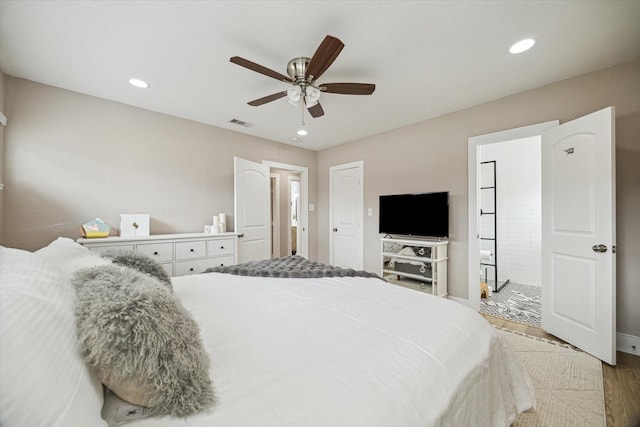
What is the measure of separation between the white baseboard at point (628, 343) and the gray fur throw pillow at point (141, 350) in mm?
3413

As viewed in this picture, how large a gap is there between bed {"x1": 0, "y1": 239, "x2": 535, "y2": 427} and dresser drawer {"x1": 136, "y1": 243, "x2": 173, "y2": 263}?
142 cm

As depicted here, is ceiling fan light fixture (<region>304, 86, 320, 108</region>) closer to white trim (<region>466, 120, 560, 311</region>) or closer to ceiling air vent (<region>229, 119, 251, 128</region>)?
ceiling air vent (<region>229, 119, 251, 128</region>)

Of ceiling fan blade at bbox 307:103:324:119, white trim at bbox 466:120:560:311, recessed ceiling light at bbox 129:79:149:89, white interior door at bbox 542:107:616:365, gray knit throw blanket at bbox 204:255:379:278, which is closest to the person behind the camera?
gray knit throw blanket at bbox 204:255:379:278

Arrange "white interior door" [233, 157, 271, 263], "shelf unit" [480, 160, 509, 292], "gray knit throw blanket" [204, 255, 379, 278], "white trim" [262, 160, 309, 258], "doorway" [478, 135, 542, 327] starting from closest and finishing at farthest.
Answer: "gray knit throw blanket" [204, 255, 379, 278]
"white interior door" [233, 157, 271, 263]
"doorway" [478, 135, 542, 327]
"shelf unit" [480, 160, 509, 292]
"white trim" [262, 160, 309, 258]

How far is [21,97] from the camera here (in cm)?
249

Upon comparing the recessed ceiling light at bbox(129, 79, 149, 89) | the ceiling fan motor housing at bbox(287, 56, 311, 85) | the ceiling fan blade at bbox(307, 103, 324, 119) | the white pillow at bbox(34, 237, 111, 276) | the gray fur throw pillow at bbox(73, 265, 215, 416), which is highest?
the recessed ceiling light at bbox(129, 79, 149, 89)

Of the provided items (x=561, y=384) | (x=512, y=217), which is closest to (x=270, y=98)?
(x=561, y=384)

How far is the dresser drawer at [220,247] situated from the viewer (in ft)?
10.9

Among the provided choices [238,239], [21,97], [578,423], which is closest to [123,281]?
[578,423]

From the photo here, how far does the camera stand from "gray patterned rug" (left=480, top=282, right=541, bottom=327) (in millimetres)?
2966

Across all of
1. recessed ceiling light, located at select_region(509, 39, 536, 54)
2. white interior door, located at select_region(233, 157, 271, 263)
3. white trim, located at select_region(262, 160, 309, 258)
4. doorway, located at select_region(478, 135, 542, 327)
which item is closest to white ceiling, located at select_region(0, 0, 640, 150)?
recessed ceiling light, located at select_region(509, 39, 536, 54)

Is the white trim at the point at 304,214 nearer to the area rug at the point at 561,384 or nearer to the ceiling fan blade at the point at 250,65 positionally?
the ceiling fan blade at the point at 250,65

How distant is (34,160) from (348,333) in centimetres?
355

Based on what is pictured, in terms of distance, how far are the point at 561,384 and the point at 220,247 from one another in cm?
357
